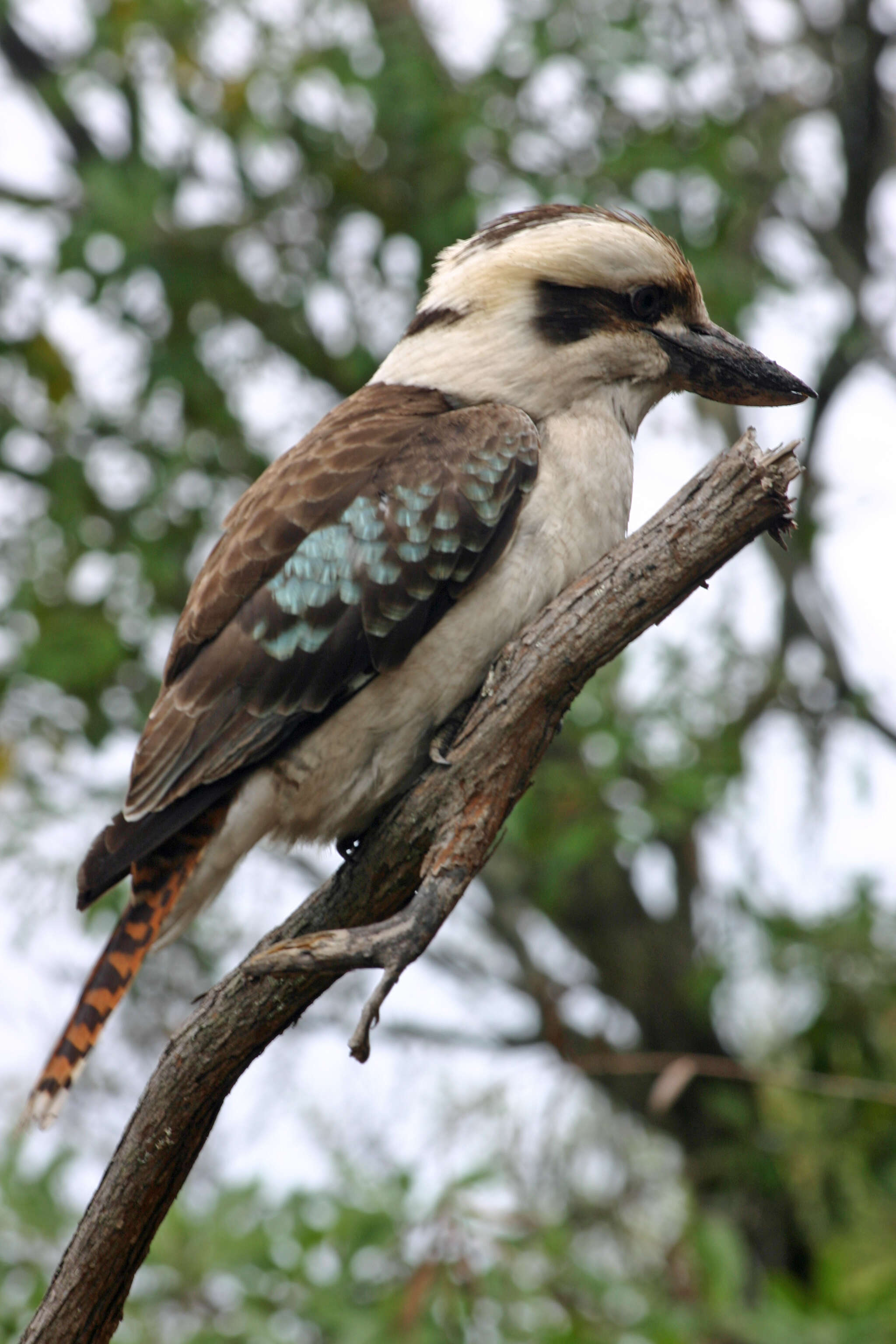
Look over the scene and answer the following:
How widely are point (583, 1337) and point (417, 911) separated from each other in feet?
8.13

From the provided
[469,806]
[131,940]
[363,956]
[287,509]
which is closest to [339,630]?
[287,509]

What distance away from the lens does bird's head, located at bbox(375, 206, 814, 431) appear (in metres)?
2.89

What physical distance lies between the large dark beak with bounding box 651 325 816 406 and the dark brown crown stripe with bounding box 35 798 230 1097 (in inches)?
47.5

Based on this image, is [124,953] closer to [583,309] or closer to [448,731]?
[448,731]

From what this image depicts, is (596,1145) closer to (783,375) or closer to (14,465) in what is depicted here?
(14,465)

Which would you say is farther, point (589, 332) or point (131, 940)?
point (589, 332)

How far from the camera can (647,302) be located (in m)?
2.95

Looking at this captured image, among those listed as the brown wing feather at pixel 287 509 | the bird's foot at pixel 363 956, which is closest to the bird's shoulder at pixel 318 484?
the brown wing feather at pixel 287 509

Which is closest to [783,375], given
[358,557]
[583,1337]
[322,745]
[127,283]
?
[358,557]

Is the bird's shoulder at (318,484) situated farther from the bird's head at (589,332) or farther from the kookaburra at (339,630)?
the bird's head at (589,332)

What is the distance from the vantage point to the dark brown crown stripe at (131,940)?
2.63 m

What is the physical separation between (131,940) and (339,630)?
2.11ft

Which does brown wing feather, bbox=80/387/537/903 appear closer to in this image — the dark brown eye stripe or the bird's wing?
the bird's wing

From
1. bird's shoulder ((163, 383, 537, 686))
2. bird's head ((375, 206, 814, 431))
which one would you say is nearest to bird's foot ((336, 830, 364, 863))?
Answer: bird's shoulder ((163, 383, 537, 686))
